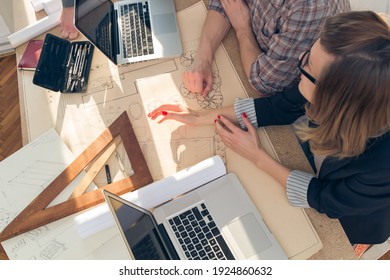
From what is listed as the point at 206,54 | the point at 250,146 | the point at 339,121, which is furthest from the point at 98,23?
the point at 339,121

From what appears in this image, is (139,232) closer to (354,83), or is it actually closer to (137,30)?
(354,83)

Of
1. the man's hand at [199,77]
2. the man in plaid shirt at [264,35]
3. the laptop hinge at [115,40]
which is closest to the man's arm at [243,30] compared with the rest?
the man in plaid shirt at [264,35]

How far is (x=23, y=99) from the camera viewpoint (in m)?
1.07

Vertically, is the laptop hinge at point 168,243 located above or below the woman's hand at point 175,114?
below

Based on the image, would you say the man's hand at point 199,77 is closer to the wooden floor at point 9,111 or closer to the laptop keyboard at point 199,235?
the laptop keyboard at point 199,235

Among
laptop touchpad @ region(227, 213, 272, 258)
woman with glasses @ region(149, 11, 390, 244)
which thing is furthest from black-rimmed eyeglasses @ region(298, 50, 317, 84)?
laptop touchpad @ region(227, 213, 272, 258)

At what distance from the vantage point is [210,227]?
89 centimetres

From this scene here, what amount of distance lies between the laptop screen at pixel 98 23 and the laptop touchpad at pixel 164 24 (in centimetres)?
13

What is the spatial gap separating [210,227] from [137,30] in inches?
25.3

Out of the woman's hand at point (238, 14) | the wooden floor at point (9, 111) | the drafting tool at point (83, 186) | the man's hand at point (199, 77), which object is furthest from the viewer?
the wooden floor at point (9, 111)

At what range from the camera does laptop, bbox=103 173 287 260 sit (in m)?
0.86

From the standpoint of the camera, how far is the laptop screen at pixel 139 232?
2.37ft

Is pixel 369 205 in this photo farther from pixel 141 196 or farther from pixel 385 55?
pixel 141 196

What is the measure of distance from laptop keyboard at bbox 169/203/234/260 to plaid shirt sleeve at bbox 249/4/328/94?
1.32ft
